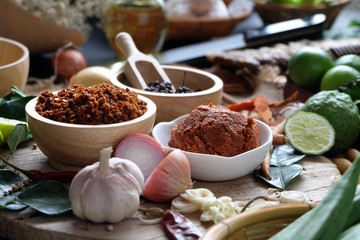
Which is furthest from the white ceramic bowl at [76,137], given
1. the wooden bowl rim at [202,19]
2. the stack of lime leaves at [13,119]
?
the wooden bowl rim at [202,19]

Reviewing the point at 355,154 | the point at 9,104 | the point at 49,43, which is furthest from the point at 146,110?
the point at 49,43

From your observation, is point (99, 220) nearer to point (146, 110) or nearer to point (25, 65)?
point (146, 110)

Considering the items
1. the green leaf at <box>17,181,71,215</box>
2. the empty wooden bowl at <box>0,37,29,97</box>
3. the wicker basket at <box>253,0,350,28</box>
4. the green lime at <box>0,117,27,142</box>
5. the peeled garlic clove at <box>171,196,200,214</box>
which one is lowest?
the wicker basket at <box>253,0,350,28</box>

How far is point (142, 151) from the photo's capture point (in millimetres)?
1311

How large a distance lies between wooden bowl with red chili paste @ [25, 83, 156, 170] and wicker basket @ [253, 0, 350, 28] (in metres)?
2.35

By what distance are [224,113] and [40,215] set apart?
609 mm

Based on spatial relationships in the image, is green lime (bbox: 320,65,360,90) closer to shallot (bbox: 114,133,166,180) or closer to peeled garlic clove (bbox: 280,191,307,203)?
Answer: peeled garlic clove (bbox: 280,191,307,203)

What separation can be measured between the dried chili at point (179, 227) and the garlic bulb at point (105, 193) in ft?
0.28

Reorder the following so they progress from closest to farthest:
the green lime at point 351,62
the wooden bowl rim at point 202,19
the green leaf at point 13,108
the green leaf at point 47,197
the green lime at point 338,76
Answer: the green leaf at point 47,197, the green leaf at point 13,108, the green lime at point 338,76, the green lime at point 351,62, the wooden bowl rim at point 202,19

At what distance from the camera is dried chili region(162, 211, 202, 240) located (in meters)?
1.08

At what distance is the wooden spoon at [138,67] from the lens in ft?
5.77

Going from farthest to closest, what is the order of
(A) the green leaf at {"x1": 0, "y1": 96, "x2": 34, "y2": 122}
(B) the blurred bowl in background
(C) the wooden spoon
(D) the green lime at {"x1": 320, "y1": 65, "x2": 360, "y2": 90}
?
(B) the blurred bowl in background, (D) the green lime at {"x1": 320, "y1": 65, "x2": 360, "y2": 90}, (C) the wooden spoon, (A) the green leaf at {"x1": 0, "y1": 96, "x2": 34, "y2": 122}

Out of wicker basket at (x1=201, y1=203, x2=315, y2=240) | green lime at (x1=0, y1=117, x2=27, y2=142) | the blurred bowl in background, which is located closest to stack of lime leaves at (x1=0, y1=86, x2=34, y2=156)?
green lime at (x1=0, y1=117, x2=27, y2=142)

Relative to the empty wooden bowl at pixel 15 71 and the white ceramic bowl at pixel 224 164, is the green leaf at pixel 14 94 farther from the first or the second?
the white ceramic bowl at pixel 224 164
